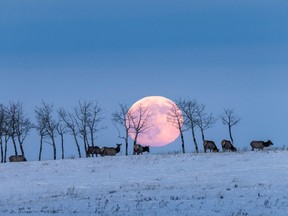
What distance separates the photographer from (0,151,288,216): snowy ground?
1827cm

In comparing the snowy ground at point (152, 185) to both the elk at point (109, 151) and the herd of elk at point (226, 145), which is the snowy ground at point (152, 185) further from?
the elk at point (109, 151)

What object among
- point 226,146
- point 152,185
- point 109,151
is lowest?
point 152,185

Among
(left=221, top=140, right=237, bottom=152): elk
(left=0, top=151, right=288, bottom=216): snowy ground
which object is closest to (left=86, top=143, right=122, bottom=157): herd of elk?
(left=0, top=151, right=288, bottom=216): snowy ground

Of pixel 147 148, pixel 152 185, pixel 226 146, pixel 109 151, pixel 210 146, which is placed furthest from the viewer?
pixel 147 148

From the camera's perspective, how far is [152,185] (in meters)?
28.6

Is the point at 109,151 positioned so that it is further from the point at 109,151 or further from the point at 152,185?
the point at 152,185

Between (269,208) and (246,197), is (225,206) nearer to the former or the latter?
(269,208)

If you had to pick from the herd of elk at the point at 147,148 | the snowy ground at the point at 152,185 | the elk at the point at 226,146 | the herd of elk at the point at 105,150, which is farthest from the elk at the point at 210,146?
the herd of elk at the point at 105,150

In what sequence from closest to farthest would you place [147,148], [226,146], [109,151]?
1. [226,146]
2. [109,151]
3. [147,148]

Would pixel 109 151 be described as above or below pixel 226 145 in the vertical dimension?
above

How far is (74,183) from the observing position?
33656mm

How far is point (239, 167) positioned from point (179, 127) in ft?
109

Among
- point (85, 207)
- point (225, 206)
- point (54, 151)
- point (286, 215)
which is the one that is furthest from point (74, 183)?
point (54, 151)


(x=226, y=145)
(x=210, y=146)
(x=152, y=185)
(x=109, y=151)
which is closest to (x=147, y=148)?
(x=109, y=151)
